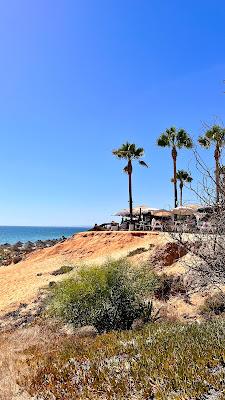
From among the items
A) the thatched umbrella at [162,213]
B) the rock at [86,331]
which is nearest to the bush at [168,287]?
the rock at [86,331]

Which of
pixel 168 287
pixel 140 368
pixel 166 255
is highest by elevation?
pixel 166 255

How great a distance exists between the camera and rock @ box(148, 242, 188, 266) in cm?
2408

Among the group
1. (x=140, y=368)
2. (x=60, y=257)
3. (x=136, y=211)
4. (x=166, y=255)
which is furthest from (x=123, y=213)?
(x=140, y=368)

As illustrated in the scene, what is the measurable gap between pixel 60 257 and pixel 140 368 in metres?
31.3

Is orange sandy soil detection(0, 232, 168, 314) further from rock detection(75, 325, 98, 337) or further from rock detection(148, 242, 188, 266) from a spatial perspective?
rock detection(75, 325, 98, 337)

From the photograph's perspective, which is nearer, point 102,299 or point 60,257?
point 102,299

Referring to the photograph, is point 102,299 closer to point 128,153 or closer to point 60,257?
point 60,257

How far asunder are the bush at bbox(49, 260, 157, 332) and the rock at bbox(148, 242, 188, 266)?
7993 mm

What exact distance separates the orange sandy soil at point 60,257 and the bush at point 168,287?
6.25 metres

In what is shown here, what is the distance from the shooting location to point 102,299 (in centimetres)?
1522

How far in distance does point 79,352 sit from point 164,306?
9.88 m

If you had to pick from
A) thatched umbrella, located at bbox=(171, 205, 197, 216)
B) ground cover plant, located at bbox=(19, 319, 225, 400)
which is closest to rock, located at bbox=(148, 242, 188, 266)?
thatched umbrella, located at bbox=(171, 205, 197, 216)

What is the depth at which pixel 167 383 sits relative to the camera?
570cm

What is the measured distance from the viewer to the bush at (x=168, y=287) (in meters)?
19.5
